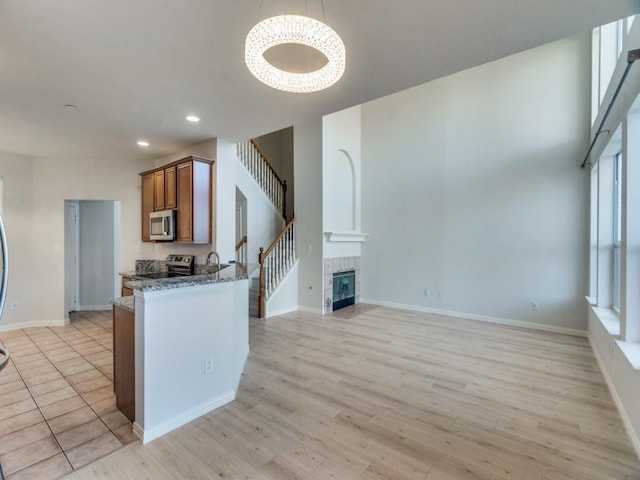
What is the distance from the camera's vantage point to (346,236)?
6234mm

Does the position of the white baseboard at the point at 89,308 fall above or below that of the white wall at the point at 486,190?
below

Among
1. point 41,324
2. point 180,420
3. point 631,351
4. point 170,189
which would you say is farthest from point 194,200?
point 631,351

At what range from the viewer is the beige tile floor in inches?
77.1

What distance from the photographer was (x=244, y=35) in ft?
6.67

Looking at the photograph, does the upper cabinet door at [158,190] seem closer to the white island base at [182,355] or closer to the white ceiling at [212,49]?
the white ceiling at [212,49]

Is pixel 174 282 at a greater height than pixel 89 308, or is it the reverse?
pixel 174 282

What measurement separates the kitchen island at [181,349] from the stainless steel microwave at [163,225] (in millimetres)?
1937

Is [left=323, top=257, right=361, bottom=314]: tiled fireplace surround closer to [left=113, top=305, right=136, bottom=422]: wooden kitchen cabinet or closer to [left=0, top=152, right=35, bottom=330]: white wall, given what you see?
[left=113, top=305, right=136, bottom=422]: wooden kitchen cabinet

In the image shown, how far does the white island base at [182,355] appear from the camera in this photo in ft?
6.89

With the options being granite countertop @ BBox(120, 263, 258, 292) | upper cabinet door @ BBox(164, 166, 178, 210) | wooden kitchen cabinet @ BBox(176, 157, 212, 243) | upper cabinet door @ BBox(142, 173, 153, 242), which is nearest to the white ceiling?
wooden kitchen cabinet @ BBox(176, 157, 212, 243)

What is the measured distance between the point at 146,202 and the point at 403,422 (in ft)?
15.5

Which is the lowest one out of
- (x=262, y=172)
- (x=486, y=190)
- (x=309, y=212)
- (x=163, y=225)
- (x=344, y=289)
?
(x=344, y=289)

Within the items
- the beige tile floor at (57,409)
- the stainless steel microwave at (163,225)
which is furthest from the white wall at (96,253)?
the stainless steel microwave at (163,225)

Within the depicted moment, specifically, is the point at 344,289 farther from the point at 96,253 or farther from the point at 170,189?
the point at 96,253
